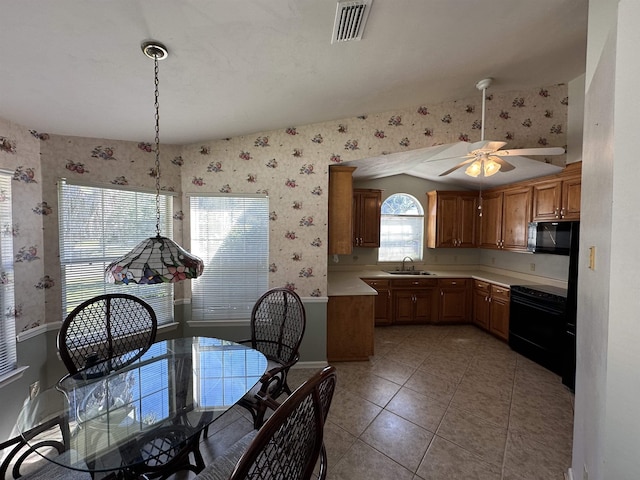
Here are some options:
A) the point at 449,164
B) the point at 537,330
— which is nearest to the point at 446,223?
the point at 449,164

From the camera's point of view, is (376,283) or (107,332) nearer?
(107,332)

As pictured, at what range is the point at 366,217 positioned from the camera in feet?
14.3

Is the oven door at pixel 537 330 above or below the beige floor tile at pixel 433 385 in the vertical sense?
above

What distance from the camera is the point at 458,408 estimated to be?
7.50 ft

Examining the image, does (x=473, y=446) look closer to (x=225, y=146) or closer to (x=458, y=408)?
(x=458, y=408)

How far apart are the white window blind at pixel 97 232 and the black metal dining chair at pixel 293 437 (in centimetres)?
237

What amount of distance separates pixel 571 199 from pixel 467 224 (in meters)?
1.63

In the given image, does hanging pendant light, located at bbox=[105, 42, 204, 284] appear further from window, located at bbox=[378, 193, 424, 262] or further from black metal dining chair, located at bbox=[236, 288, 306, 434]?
window, located at bbox=[378, 193, 424, 262]

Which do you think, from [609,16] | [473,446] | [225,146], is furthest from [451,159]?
[473,446]

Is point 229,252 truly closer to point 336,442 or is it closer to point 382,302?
point 336,442

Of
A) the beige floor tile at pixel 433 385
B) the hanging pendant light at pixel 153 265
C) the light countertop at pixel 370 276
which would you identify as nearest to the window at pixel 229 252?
the light countertop at pixel 370 276

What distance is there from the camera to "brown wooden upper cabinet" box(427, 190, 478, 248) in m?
4.47

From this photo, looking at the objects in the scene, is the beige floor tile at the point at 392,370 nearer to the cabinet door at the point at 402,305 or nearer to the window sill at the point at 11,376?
the cabinet door at the point at 402,305

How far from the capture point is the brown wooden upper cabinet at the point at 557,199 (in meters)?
2.86
